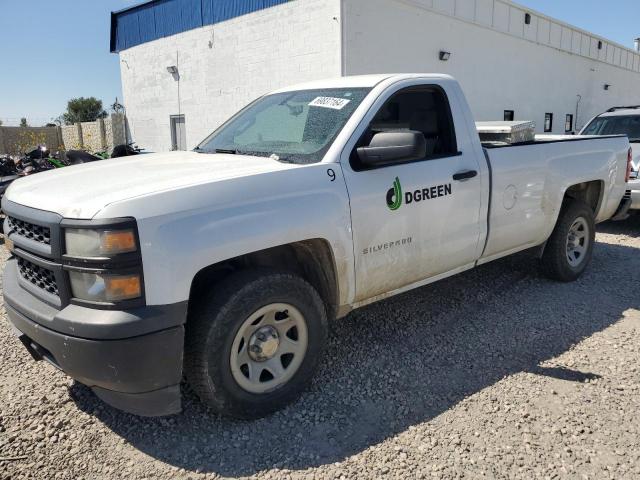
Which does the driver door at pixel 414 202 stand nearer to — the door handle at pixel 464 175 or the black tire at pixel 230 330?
the door handle at pixel 464 175

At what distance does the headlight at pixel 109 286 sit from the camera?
229 centimetres

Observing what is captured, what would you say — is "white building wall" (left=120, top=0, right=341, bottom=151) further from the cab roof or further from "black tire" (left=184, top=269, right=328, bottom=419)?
"black tire" (left=184, top=269, right=328, bottom=419)

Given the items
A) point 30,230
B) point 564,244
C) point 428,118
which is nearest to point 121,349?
point 30,230

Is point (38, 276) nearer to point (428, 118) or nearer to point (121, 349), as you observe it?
point (121, 349)

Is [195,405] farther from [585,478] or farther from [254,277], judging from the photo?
[585,478]

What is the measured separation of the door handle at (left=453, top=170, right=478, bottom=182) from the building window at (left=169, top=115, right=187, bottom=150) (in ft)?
46.9

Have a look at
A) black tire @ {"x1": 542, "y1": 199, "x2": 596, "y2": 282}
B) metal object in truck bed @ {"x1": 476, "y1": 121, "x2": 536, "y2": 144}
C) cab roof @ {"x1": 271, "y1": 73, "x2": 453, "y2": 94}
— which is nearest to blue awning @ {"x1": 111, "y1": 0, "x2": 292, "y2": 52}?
metal object in truck bed @ {"x1": 476, "y1": 121, "x2": 536, "y2": 144}

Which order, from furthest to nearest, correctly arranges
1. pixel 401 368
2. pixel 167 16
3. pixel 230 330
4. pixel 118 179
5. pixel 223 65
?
pixel 167 16 < pixel 223 65 < pixel 401 368 < pixel 118 179 < pixel 230 330

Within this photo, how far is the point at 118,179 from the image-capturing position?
272cm

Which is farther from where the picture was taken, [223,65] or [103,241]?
[223,65]

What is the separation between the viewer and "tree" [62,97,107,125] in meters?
50.6

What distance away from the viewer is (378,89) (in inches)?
134

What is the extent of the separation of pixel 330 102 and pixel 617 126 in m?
7.77

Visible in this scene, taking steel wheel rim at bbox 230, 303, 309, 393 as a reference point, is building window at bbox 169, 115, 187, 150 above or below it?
above
